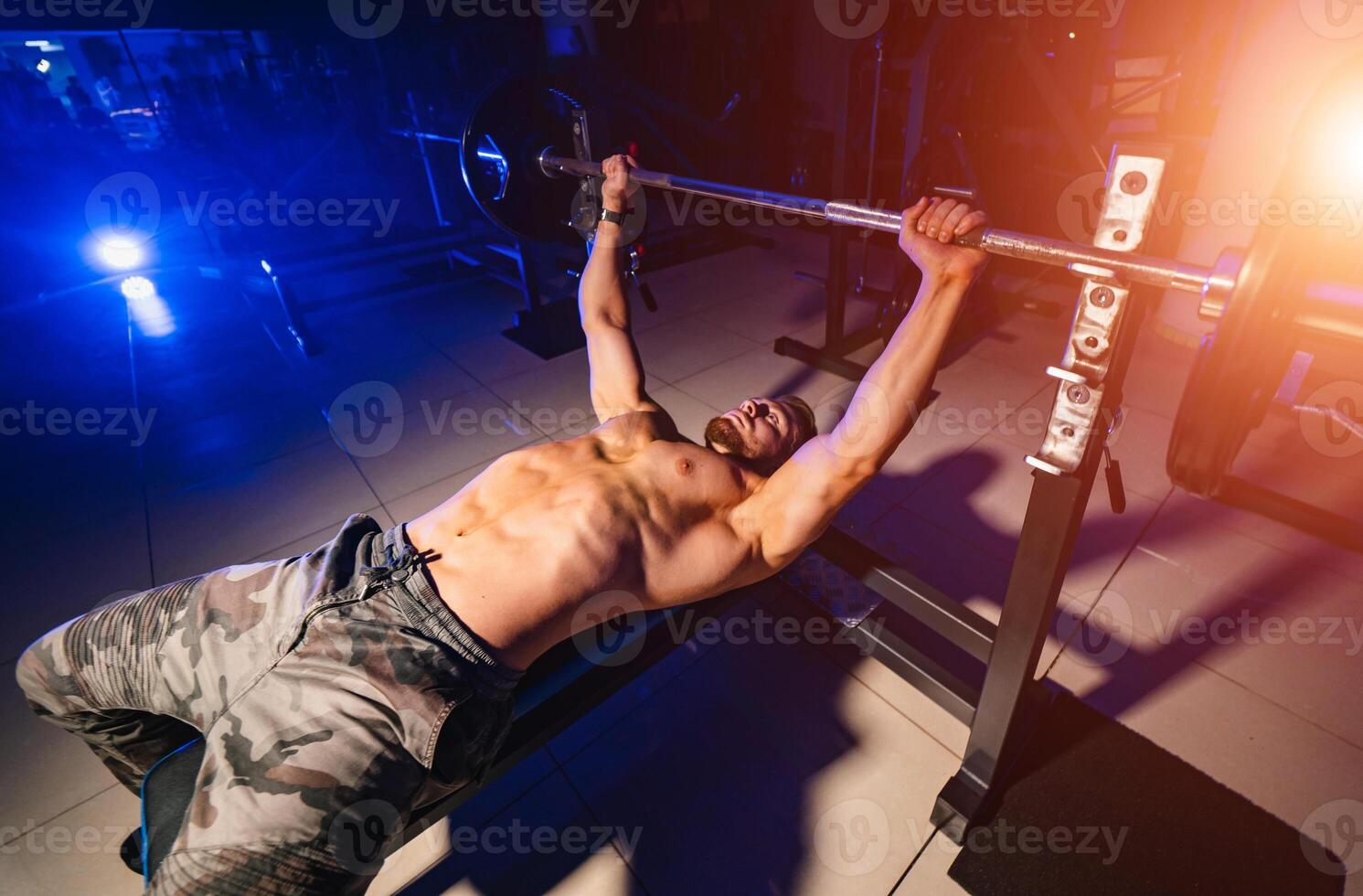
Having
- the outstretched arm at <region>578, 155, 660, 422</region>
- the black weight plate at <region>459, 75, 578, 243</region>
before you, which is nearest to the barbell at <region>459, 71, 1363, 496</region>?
the outstretched arm at <region>578, 155, 660, 422</region>

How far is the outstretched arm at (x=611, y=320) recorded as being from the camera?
6.04ft

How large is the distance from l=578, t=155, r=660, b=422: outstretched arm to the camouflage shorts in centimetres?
71

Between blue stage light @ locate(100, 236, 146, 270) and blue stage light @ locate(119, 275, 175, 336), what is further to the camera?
blue stage light @ locate(100, 236, 146, 270)

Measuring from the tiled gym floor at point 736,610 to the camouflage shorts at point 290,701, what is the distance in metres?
0.41

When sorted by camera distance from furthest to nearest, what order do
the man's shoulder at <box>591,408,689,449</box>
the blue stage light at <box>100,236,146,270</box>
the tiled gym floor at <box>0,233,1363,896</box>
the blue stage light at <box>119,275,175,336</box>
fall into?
the blue stage light at <box>100,236,146,270</box> → the blue stage light at <box>119,275,175,336</box> → the man's shoulder at <box>591,408,689,449</box> → the tiled gym floor at <box>0,233,1363,896</box>

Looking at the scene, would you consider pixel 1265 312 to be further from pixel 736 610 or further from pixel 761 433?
pixel 736 610

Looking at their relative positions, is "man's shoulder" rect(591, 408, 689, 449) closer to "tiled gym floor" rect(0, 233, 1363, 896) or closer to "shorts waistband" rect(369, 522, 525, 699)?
"shorts waistband" rect(369, 522, 525, 699)

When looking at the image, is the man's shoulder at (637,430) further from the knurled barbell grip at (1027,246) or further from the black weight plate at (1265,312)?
the black weight plate at (1265,312)

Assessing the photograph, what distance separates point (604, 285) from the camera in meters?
1.94

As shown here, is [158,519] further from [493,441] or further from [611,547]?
[611,547]

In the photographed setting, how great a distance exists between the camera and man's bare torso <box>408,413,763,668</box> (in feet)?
4.25

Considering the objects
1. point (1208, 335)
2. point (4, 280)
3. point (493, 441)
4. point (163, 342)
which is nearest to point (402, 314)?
point (163, 342)

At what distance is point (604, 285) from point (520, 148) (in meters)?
0.83

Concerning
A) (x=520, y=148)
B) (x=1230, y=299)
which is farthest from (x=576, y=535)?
(x=520, y=148)
